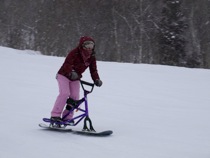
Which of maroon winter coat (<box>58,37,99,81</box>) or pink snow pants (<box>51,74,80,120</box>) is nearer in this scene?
maroon winter coat (<box>58,37,99,81</box>)

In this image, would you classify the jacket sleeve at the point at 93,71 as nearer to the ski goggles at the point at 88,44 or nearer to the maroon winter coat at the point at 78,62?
the maroon winter coat at the point at 78,62

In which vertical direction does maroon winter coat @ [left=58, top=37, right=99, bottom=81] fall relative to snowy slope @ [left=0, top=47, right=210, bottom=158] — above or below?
above

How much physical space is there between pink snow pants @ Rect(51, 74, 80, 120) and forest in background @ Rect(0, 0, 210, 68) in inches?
1041

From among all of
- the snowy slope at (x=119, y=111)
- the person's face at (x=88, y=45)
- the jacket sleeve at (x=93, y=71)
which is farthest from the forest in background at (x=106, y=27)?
the person's face at (x=88, y=45)

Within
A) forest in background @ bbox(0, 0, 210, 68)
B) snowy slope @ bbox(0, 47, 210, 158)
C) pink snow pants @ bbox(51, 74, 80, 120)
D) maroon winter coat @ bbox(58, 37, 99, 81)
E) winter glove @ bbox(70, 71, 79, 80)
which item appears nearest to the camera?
snowy slope @ bbox(0, 47, 210, 158)

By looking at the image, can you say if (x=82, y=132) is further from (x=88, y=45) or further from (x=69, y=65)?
(x=88, y=45)

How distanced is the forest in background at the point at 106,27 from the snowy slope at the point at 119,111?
1879 centimetres

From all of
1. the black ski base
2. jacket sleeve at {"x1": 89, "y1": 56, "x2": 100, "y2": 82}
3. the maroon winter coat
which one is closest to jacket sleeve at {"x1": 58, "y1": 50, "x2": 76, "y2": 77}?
the maroon winter coat

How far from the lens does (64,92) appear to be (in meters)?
7.59

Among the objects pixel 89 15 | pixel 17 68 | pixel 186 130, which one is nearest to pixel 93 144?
pixel 186 130

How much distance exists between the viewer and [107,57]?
39.5 meters

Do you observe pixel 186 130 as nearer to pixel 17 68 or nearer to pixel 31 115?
pixel 31 115

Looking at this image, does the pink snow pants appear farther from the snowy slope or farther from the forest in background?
the forest in background

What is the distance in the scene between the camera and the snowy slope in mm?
6531
